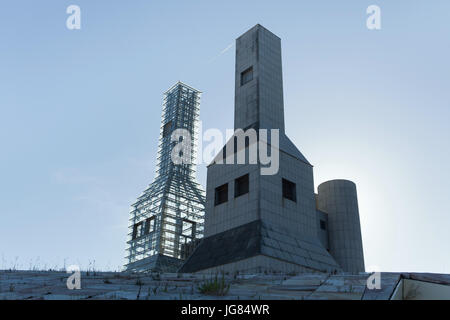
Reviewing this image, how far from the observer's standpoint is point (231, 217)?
120 feet

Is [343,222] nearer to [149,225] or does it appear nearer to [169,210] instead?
[169,210]

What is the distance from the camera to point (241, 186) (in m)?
37.5

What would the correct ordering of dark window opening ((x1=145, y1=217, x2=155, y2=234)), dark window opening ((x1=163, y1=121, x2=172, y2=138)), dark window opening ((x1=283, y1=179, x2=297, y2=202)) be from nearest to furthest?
dark window opening ((x1=283, y1=179, x2=297, y2=202))
dark window opening ((x1=145, y1=217, x2=155, y2=234))
dark window opening ((x1=163, y1=121, x2=172, y2=138))

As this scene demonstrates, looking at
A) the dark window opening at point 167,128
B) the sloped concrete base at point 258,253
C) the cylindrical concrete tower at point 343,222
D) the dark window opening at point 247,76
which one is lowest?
the sloped concrete base at point 258,253

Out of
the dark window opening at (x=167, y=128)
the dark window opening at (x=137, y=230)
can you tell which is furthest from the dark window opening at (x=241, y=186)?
the dark window opening at (x=167, y=128)

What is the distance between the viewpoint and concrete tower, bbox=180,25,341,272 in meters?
32.7

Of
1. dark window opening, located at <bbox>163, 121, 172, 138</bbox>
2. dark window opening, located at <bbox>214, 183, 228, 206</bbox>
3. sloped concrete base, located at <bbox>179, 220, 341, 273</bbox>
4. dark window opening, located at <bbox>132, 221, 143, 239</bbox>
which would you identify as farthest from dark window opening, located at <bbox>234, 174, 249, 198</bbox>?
dark window opening, located at <bbox>163, 121, 172, 138</bbox>

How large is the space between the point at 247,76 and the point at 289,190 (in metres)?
12.5

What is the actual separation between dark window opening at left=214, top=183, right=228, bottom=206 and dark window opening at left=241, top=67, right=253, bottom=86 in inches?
427

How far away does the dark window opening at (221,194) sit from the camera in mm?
38781

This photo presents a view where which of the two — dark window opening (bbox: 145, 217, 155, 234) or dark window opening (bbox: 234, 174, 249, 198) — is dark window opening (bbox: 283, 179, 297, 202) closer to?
dark window opening (bbox: 234, 174, 249, 198)

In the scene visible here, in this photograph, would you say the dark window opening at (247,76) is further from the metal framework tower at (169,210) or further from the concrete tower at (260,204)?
the metal framework tower at (169,210)
